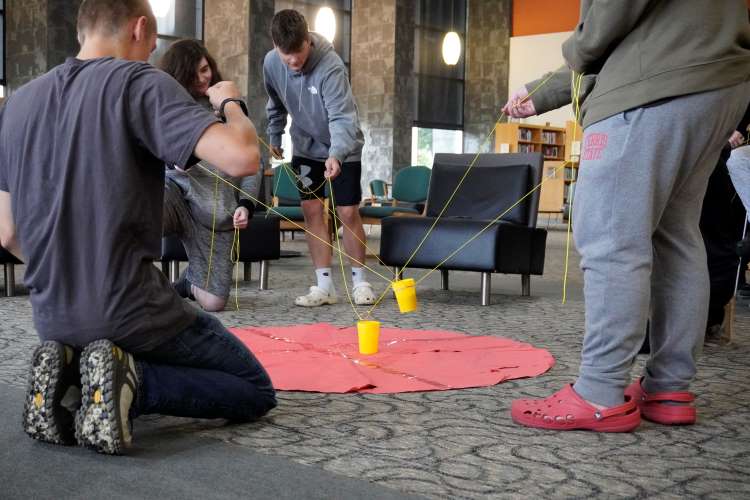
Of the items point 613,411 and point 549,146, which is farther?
point 549,146

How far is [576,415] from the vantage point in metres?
1.85

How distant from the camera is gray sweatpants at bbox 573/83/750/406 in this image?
5.75ft

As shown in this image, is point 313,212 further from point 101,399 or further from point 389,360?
point 101,399

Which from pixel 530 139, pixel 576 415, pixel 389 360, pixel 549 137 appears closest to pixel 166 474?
pixel 576 415

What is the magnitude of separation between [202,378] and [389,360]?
95 cm

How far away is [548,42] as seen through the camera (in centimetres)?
1636

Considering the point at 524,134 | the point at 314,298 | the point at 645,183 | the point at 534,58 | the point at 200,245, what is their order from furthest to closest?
the point at 534,58, the point at 524,134, the point at 314,298, the point at 200,245, the point at 645,183

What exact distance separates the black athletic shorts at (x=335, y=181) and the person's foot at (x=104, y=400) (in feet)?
8.77

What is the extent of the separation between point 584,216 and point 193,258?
2.36m

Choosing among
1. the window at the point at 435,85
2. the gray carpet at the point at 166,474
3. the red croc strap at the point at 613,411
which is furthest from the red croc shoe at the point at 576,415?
the window at the point at 435,85

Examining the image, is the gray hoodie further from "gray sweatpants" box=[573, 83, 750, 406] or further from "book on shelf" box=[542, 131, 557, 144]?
"book on shelf" box=[542, 131, 557, 144]

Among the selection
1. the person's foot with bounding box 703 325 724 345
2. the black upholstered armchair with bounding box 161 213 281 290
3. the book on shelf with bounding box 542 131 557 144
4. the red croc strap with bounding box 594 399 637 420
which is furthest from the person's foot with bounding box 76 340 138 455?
the book on shelf with bounding box 542 131 557 144

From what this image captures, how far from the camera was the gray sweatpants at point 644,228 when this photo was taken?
175 cm

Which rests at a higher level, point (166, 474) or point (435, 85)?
point (435, 85)
